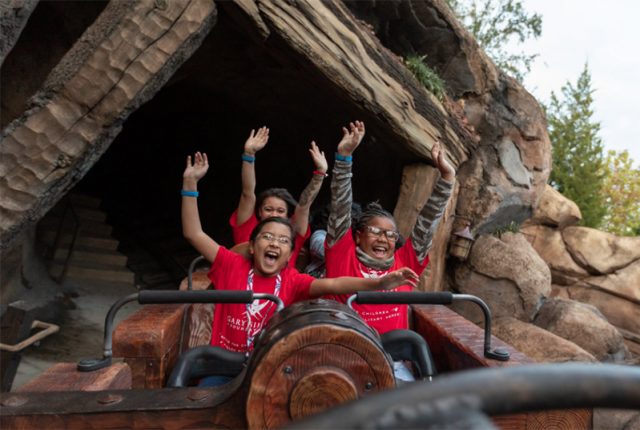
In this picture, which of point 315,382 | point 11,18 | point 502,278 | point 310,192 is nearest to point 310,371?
point 315,382

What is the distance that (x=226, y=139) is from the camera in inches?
321

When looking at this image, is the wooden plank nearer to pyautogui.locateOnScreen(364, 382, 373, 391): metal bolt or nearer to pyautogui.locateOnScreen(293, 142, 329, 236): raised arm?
pyautogui.locateOnScreen(293, 142, 329, 236): raised arm

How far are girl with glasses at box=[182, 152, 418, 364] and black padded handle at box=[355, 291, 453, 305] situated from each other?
0.27 metres

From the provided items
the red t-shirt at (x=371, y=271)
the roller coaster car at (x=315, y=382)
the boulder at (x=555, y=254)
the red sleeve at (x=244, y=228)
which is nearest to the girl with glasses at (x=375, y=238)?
the red t-shirt at (x=371, y=271)

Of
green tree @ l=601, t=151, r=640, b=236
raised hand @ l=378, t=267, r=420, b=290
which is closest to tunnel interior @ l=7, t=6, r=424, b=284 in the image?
raised hand @ l=378, t=267, r=420, b=290

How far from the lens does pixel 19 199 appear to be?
2641mm

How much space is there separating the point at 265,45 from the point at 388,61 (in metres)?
1.15

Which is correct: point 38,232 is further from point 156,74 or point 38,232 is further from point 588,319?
point 588,319

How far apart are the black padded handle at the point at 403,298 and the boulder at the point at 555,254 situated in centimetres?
997

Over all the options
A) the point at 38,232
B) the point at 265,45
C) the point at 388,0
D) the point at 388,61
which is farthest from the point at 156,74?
the point at 38,232

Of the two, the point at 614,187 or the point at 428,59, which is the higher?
the point at 614,187

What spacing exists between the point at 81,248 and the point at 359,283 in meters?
6.53

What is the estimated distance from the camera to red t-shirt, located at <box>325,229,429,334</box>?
7.16 feet

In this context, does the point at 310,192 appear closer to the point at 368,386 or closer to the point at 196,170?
the point at 196,170
